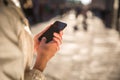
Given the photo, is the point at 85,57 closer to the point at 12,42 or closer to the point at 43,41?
the point at 43,41

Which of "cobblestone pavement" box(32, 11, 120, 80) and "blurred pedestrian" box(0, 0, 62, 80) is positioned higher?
"blurred pedestrian" box(0, 0, 62, 80)

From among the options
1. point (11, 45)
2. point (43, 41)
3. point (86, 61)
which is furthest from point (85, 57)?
point (11, 45)

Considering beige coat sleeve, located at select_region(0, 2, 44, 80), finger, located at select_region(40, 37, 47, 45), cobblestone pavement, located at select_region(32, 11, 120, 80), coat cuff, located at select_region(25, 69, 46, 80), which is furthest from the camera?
cobblestone pavement, located at select_region(32, 11, 120, 80)

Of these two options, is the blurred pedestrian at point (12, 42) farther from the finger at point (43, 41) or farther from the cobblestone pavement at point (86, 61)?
the cobblestone pavement at point (86, 61)

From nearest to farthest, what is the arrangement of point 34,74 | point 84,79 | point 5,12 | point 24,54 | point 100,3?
1. point 5,12
2. point 24,54
3. point 34,74
4. point 84,79
5. point 100,3

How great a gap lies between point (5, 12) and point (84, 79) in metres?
7.06

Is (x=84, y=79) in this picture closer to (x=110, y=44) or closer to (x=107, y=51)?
(x=107, y=51)

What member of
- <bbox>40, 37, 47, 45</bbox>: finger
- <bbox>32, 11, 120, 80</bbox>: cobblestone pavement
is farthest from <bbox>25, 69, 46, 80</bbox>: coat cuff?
<bbox>32, 11, 120, 80</bbox>: cobblestone pavement

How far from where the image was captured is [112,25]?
802 inches

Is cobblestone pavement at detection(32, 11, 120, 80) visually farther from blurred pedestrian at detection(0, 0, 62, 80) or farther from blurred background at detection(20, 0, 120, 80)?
blurred pedestrian at detection(0, 0, 62, 80)

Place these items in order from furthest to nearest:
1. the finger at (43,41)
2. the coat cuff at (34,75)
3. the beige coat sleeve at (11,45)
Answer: the finger at (43,41), the coat cuff at (34,75), the beige coat sleeve at (11,45)

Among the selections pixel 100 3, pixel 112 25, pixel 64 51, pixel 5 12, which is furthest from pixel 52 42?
pixel 100 3

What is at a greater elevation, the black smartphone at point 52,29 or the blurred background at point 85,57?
the black smartphone at point 52,29

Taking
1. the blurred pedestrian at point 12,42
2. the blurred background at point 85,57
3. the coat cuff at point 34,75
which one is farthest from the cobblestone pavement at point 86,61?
the blurred pedestrian at point 12,42
